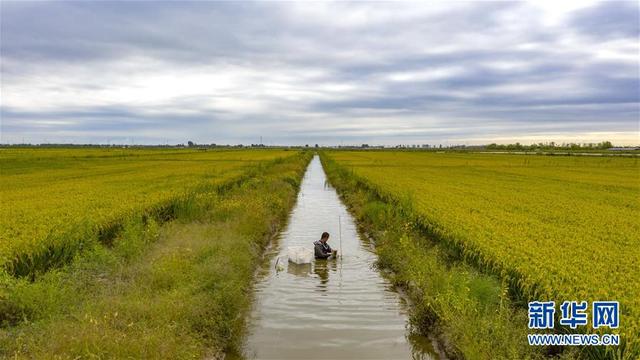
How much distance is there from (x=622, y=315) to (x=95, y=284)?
368 inches

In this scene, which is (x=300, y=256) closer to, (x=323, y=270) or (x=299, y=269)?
(x=299, y=269)

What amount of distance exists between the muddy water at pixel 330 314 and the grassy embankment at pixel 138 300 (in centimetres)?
59

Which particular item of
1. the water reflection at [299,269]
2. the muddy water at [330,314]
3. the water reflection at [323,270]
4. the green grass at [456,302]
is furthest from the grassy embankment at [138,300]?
the green grass at [456,302]

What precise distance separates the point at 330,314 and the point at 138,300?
13.2ft

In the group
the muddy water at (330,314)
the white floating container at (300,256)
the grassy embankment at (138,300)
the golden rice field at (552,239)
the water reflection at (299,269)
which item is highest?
the golden rice field at (552,239)

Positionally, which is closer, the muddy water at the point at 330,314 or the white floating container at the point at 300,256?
the muddy water at the point at 330,314

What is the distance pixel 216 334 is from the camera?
8.30 meters

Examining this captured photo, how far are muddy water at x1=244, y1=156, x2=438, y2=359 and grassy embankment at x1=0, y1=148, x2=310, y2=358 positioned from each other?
59cm

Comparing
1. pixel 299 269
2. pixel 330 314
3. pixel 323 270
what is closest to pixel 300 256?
pixel 299 269

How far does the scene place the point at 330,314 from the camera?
10328 millimetres

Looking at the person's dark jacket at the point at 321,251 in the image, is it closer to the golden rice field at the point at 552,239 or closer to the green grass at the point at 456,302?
the green grass at the point at 456,302

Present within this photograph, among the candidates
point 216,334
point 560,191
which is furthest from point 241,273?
point 560,191

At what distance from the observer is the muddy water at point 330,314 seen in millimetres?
8609

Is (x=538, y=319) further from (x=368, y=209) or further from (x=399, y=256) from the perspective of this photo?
(x=368, y=209)
